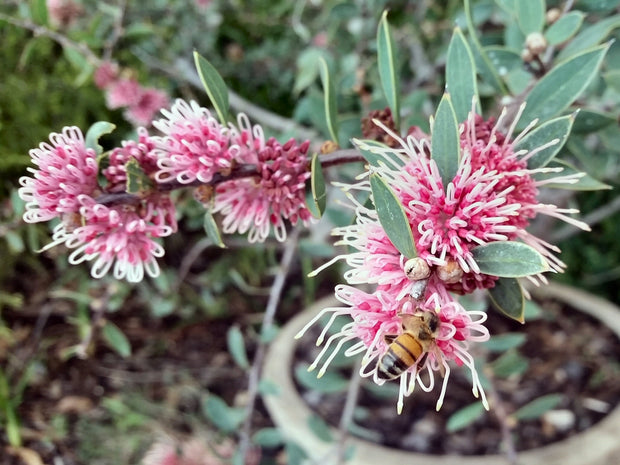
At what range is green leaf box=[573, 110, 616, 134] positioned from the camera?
0.55 meters

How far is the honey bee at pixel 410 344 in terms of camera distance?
326 millimetres

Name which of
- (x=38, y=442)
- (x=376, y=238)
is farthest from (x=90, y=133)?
(x=38, y=442)

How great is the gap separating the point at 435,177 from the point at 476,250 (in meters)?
0.05

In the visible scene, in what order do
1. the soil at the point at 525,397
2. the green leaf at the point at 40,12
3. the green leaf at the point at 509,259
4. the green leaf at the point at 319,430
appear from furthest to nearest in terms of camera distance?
the soil at the point at 525,397 < the green leaf at the point at 319,430 < the green leaf at the point at 40,12 < the green leaf at the point at 509,259

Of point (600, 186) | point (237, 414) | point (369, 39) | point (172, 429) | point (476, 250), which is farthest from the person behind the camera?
point (172, 429)

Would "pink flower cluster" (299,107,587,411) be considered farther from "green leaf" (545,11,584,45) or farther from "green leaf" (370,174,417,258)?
"green leaf" (545,11,584,45)

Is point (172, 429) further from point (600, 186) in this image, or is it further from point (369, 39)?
point (600, 186)

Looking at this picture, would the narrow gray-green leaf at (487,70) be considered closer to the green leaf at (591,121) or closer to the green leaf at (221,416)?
the green leaf at (591,121)

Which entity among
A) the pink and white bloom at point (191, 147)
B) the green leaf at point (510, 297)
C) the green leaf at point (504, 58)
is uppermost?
the pink and white bloom at point (191, 147)

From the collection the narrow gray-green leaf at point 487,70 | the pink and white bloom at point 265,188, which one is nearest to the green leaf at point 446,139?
the pink and white bloom at point 265,188

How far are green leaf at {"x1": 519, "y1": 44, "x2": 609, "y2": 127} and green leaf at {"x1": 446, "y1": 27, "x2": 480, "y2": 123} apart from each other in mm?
53

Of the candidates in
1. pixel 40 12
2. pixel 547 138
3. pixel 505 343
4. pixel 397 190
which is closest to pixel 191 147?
pixel 397 190

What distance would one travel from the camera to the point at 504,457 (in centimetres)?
89

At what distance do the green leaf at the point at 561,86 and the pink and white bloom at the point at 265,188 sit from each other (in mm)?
188
